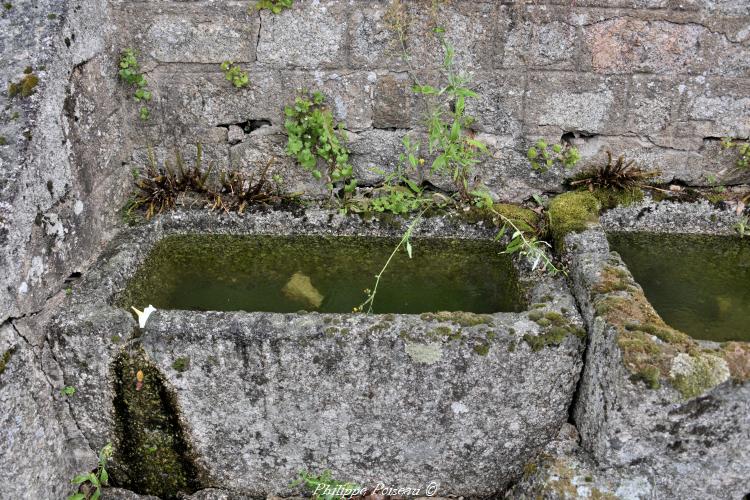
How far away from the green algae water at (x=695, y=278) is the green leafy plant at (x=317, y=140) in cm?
148

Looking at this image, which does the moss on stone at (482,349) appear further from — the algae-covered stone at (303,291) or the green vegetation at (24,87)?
the green vegetation at (24,87)

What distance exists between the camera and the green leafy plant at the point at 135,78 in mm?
2787

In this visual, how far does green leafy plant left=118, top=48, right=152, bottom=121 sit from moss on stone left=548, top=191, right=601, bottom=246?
84.2 inches

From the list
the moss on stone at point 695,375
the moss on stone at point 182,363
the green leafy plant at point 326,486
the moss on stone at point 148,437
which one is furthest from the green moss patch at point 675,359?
the moss on stone at point 148,437

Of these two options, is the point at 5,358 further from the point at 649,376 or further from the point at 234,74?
the point at 649,376

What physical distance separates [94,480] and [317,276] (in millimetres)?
1289

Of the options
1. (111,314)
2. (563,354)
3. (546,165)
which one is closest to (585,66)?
(546,165)

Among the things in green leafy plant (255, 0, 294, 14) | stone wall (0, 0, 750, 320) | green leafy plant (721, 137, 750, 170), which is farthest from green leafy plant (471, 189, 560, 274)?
green leafy plant (255, 0, 294, 14)

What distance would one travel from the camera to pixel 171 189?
9.88ft

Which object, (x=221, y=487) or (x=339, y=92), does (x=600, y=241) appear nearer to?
(x=339, y=92)

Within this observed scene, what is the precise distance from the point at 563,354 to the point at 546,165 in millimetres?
1244

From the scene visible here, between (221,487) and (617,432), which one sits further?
(221,487)

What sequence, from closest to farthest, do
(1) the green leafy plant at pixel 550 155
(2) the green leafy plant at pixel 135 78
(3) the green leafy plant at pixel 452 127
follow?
(3) the green leafy plant at pixel 452 127, (2) the green leafy plant at pixel 135 78, (1) the green leafy plant at pixel 550 155

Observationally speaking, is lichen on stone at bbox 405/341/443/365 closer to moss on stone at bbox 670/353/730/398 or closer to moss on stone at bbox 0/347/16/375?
moss on stone at bbox 670/353/730/398
